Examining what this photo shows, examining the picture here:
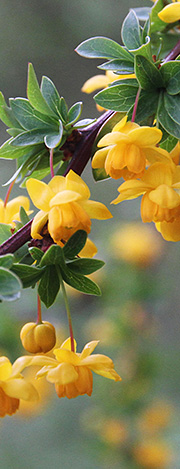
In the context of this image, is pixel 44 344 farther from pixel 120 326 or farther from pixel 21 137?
pixel 120 326

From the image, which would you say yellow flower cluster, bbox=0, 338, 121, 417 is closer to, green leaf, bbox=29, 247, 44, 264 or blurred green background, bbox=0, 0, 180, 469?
green leaf, bbox=29, 247, 44, 264

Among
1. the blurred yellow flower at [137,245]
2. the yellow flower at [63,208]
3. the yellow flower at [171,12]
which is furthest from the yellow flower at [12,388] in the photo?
the blurred yellow flower at [137,245]

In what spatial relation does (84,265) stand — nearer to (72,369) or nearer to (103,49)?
(72,369)

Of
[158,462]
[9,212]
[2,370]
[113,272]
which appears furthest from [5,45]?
[2,370]

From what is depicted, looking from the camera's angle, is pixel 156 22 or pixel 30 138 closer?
pixel 30 138

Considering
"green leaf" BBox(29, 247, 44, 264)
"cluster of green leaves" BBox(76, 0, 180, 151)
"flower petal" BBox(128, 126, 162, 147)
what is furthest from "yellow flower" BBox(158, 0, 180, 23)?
"green leaf" BBox(29, 247, 44, 264)

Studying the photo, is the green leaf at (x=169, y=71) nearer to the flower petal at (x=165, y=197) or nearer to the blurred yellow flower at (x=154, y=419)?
the flower petal at (x=165, y=197)

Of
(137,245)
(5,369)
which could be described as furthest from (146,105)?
(137,245)
